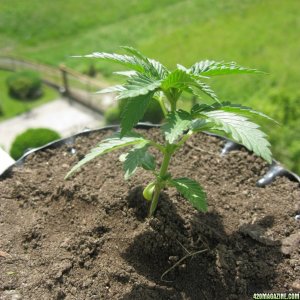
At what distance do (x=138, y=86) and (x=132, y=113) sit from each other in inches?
5.1

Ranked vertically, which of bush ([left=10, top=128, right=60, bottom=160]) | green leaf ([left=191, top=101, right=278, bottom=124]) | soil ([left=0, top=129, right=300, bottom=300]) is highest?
bush ([left=10, top=128, right=60, bottom=160])

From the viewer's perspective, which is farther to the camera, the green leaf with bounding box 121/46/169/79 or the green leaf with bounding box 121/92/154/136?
the green leaf with bounding box 121/46/169/79

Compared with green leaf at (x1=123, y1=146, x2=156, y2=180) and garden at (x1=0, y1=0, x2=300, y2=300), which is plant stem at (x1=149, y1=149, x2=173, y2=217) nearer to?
garden at (x1=0, y1=0, x2=300, y2=300)

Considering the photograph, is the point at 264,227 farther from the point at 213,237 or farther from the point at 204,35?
the point at 204,35

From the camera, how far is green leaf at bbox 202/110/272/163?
80.7 inches

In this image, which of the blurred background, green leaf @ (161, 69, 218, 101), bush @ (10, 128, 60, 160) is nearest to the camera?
green leaf @ (161, 69, 218, 101)

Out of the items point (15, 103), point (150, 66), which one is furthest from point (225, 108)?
point (15, 103)

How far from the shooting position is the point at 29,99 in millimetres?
9898

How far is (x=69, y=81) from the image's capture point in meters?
10.2

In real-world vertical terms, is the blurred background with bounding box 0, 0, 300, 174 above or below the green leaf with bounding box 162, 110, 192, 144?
above

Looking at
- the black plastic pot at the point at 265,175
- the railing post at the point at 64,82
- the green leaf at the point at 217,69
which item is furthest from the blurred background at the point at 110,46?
the green leaf at the point at 217,69

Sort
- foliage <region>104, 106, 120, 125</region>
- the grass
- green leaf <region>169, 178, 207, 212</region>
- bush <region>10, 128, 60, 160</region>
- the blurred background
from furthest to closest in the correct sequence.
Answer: the grass, the blurred background, foliage <region>104, 106, 120, 125</region>, bush <region>10, 128, 60, 160</region>, green leaf <region>169, 178, 207, 212</region>

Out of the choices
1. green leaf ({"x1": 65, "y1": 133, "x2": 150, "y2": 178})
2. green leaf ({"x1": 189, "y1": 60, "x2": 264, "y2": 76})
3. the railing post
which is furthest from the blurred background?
green leaf ({"x1": 65, "y1": 133, "x2": 150, "y2": 178})

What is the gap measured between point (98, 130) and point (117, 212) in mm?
890
